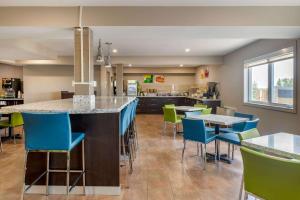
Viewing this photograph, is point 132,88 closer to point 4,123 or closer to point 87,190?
point 4,123

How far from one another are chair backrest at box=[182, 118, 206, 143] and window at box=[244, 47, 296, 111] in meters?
2.16

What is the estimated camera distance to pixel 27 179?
2789 millimetres

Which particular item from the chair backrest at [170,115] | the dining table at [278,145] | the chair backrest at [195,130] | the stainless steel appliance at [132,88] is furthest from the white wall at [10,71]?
the dining table at [278,145]

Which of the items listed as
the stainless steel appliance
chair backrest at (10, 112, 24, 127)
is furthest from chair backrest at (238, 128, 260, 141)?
the stainless steel appliance

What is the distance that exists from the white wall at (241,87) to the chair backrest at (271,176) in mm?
3378

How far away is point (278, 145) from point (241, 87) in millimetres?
5283

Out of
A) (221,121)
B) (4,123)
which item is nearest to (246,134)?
(221,121)

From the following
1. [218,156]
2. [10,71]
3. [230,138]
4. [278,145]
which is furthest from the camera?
[10,71]

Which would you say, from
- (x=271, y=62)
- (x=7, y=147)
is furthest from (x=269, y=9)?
(x=7, y=147)

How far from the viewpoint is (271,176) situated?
1472 millimetres

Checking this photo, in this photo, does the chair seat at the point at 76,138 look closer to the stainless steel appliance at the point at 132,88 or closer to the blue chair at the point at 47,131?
the blue chair at the point at 47,131

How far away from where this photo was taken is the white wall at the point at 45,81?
10008 mm

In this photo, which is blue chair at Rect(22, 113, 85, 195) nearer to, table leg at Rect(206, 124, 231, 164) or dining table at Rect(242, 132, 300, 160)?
dining table at Rect(242, 132, 300, 160)

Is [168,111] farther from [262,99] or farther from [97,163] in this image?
[97,163]
